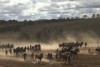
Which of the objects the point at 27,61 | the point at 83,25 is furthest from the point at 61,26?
the point at 27,61

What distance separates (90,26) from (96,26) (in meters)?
2.09

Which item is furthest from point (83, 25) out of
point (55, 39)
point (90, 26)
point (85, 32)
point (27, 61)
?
point (27, 61)

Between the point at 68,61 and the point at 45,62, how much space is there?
2922 mm

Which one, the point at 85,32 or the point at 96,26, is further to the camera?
the point at 96,26

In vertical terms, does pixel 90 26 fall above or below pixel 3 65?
above

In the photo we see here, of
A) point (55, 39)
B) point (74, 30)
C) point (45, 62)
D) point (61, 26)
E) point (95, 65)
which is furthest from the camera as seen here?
point (61, 26)

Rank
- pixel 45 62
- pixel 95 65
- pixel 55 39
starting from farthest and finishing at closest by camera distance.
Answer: pixel 55 39 < pixel 45 62 < pixel 95 65

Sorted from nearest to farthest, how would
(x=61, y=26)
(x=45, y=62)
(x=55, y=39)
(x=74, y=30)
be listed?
(x=45, y=62) < (x=55, y=39) < (x=74, y=30) < (x=61, y=26)

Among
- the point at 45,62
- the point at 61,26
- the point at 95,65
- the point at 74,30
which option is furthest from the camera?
the point at 61,26

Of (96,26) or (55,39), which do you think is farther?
(96,26)

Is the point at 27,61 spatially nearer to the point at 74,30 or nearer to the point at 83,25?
the point at 74,30

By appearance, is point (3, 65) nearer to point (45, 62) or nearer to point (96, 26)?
point (45, 62)

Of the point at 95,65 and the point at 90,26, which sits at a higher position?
the point at 90,26

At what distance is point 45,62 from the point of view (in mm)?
47125
